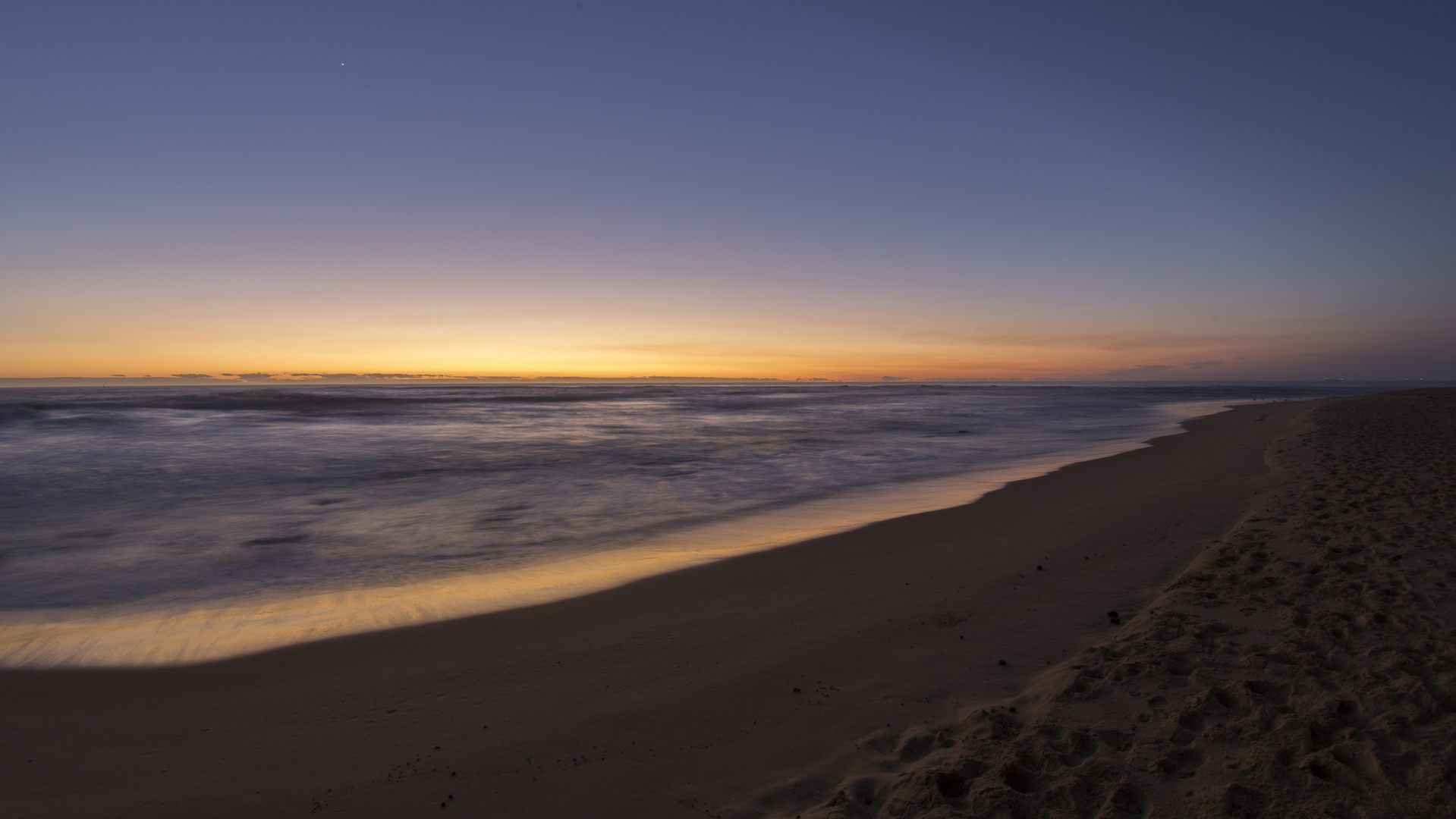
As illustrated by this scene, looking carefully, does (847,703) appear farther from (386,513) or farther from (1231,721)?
(386,513)

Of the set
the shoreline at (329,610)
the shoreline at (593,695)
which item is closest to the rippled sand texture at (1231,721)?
the shoreline at (593,695)

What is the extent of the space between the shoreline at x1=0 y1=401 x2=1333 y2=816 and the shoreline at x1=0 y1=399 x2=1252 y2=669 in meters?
0.26

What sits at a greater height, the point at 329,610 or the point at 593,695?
the point at 593,695

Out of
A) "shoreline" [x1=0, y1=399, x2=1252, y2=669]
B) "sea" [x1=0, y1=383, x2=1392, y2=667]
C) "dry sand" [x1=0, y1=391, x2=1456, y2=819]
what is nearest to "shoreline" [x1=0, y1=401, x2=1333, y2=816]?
"dry sand" [x1=0, y1=391, x2=1456, y2=819]

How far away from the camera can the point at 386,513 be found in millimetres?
10719

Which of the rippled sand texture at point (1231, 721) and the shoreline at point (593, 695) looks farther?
the shoreline at point (593, 695)

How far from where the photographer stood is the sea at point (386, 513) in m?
5.82

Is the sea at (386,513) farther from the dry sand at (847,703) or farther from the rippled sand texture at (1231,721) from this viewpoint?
the rippled sand texture at (1231,721)

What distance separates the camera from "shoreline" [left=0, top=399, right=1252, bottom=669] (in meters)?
4.90

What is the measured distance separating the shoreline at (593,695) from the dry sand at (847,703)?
0.02 meters

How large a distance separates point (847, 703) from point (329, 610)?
4891 mm

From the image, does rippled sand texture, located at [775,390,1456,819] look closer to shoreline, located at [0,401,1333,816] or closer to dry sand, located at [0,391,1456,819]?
dry sand, located at [0,391,1456,819]

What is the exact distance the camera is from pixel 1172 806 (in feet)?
8.23

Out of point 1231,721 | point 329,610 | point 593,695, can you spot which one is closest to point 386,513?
point 329,610
